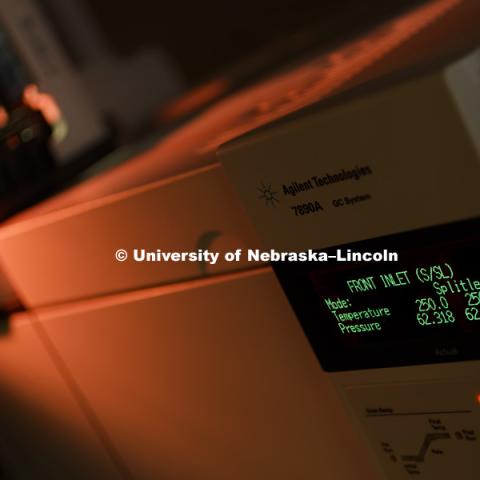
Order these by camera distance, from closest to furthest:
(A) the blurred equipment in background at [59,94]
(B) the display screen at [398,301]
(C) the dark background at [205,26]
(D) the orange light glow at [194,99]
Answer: (B) the display screen at [398,301], (A) the blurred equipment in background at [59,94], (D) the orange light glow at [194,99], (C) the dark background at [205,26]

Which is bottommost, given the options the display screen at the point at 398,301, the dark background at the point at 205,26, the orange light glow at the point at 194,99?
the display screen at the point at 398,301

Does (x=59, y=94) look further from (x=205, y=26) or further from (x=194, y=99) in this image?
(x=205, y=26)

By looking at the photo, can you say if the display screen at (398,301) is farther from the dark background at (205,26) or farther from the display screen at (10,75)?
the dark background at (205,26)

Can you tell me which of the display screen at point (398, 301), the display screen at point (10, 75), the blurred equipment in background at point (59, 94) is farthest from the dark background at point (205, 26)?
the display screen at point (398, 301)

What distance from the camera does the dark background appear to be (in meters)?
1.25

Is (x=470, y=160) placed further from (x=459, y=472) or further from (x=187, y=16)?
(x=187, y=16)

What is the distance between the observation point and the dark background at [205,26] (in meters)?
1.25

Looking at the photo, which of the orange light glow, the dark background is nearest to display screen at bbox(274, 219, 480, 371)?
the orange light glow

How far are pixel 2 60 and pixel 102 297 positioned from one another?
0.47 meters

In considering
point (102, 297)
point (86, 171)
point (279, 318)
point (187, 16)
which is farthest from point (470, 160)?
point (187, 16)

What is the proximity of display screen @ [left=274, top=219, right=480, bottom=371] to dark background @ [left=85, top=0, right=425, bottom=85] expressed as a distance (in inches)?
30.5

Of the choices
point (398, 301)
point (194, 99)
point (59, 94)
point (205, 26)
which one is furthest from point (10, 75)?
point (398, 301)

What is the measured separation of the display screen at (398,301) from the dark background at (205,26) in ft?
2.54

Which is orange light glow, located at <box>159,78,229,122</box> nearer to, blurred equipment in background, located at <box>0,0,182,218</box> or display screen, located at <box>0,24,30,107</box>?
blurred equipment in background, located at <box>0,0,182,218</box>
